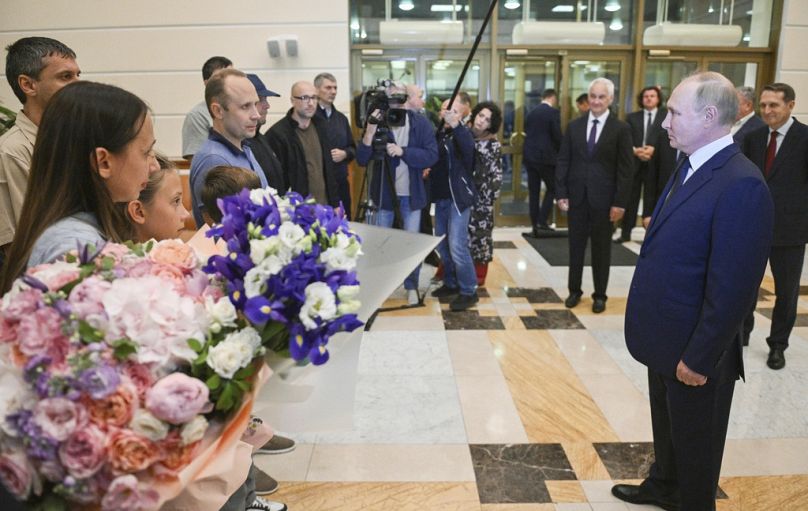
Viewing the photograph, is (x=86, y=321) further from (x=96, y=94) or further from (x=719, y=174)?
(x=719, y=174)

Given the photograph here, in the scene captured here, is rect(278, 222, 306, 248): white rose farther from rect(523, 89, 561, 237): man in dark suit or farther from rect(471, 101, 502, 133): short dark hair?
rect(523, 89, 561, 237): man in dark suit

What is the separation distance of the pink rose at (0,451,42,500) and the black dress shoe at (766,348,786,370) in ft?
12.4

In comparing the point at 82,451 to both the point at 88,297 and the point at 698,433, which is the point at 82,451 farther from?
the point at 698,433

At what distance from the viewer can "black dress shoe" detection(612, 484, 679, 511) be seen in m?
2.30

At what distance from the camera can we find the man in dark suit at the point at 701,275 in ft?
5.78

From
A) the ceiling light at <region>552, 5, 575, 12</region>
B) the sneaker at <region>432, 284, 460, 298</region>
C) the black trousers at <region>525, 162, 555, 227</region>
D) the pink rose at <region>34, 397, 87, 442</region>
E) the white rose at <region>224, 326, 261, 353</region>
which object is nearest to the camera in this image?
the pink rose at <region>34, 397, 87, 442</region>

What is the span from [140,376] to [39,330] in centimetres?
14

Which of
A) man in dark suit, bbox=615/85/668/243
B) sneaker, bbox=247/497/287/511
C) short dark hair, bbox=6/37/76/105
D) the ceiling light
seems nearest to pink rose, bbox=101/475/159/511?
sneaker, bbox=247/497/287/511

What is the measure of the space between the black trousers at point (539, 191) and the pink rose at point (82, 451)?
6579mm

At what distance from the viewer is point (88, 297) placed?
2.77 ft

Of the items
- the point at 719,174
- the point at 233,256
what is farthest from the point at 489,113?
the point at 233,256

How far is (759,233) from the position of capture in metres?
1.75

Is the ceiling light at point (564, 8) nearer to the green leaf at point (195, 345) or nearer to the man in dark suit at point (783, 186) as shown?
the man in dark suit at point (783, 186)

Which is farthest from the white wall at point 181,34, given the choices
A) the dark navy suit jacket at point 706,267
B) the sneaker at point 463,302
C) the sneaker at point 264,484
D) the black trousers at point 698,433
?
the black trousers at point 698,433
